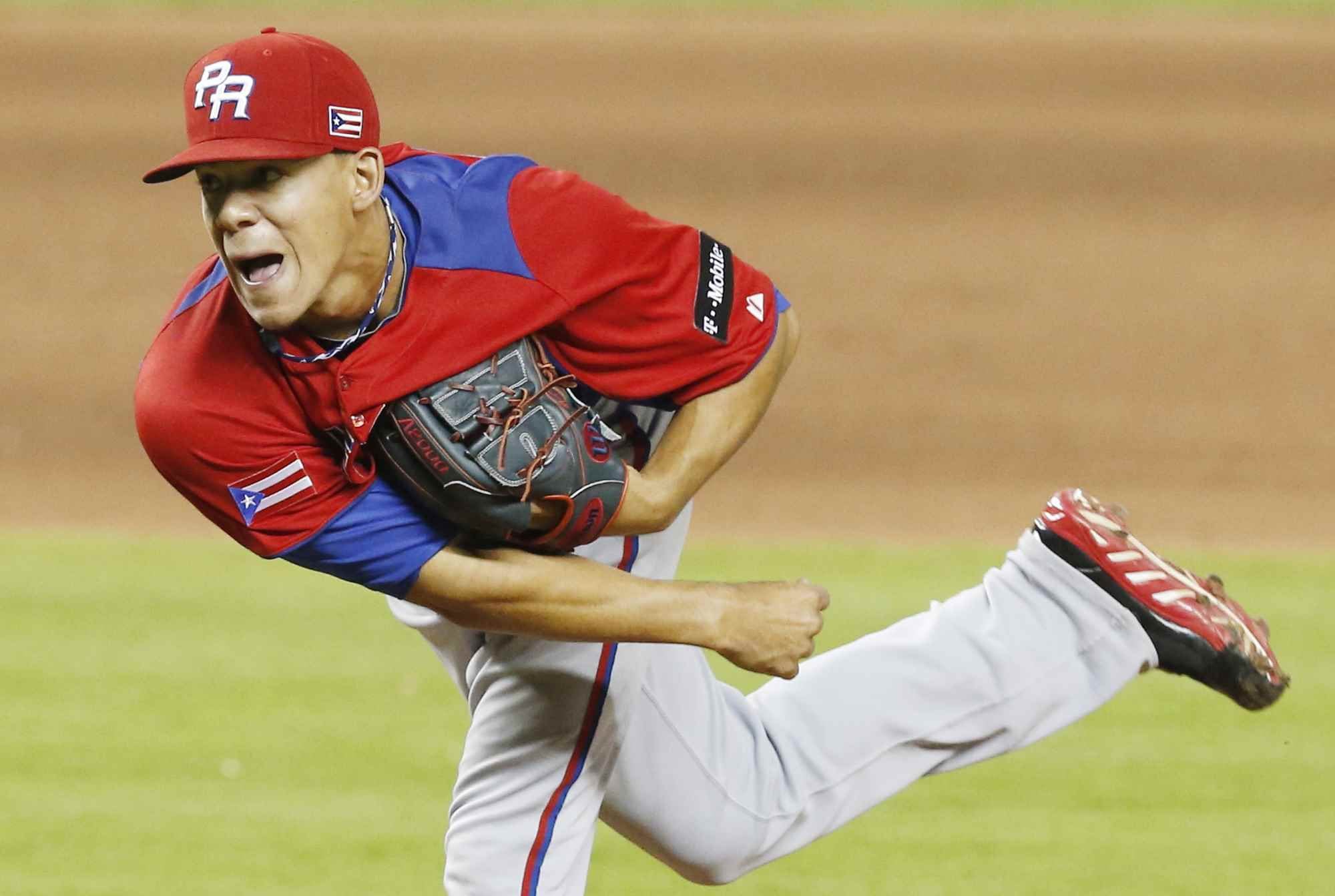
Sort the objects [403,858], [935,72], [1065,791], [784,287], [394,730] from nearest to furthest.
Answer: [403,858]
[1065,791]
[394,730]
[784,287]
[935,72]

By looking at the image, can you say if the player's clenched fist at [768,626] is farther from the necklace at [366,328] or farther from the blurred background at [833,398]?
the necklace at [366,328]

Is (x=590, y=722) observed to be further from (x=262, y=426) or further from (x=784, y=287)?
(x=784, y=287)

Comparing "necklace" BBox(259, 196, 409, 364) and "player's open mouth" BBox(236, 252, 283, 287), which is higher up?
"player's open mouth" BBox(236, 252, 283, 287)

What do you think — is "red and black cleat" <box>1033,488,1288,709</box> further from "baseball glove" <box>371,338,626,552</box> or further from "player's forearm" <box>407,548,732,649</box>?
"baseball glove" <box>371,338,626,552</box>

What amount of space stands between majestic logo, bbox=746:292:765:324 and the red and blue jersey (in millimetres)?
34

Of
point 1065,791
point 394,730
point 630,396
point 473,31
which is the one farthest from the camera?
point 473,31

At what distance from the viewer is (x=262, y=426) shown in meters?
2.61

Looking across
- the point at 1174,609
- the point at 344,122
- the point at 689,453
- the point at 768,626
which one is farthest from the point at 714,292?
the point at 1174,609

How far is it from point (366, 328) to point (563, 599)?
47cm

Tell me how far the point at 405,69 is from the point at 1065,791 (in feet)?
27.4

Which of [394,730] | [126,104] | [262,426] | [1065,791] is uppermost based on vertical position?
[262,426]

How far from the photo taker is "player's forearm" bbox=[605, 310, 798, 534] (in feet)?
9.25

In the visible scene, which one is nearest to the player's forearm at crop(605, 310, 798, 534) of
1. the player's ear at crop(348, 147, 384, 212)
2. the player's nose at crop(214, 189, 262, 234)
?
the player's ear at crop(348, 147, 384, 212)

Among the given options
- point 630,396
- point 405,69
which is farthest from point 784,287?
point 630,396
